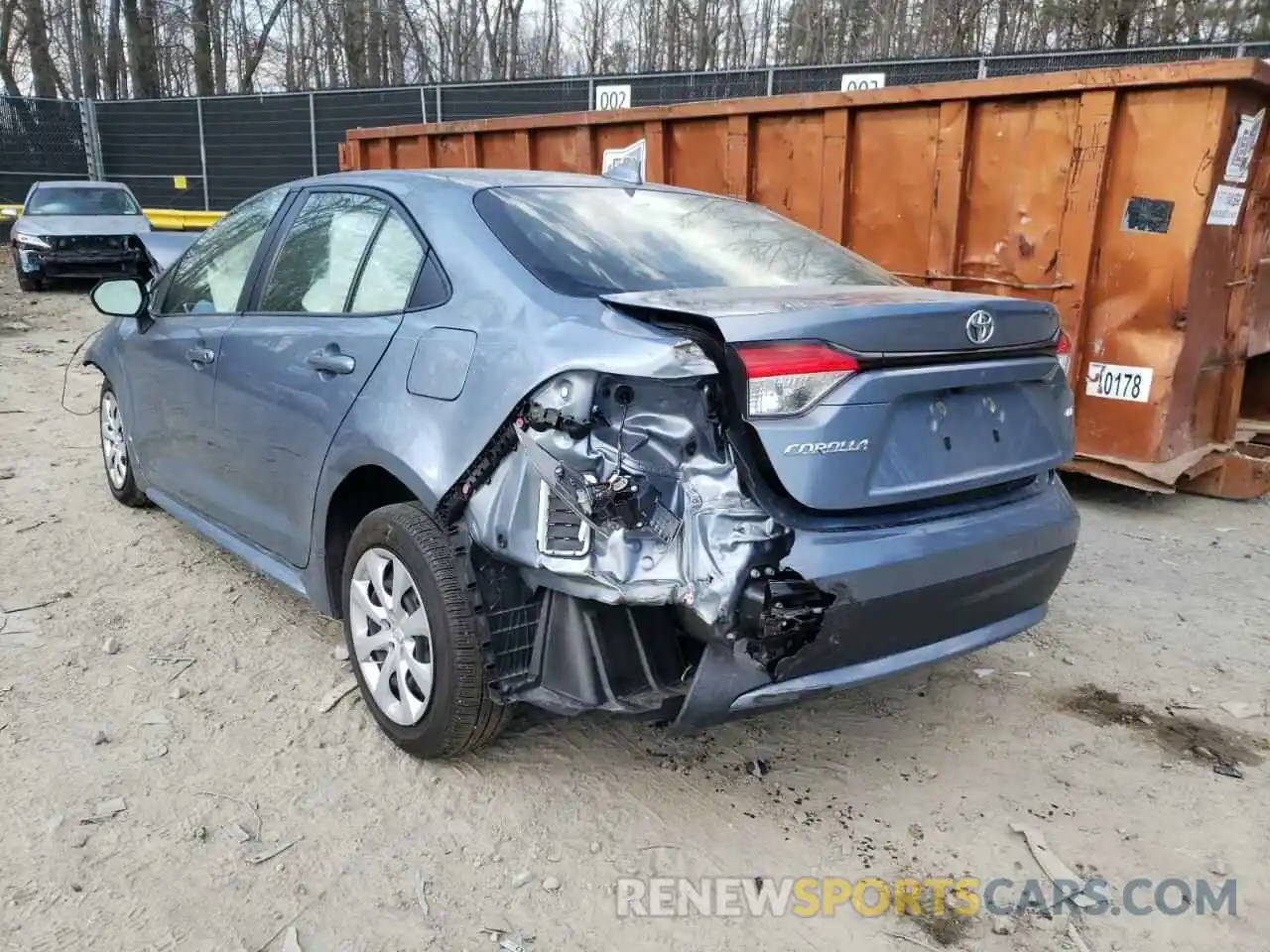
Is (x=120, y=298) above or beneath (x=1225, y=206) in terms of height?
beneath

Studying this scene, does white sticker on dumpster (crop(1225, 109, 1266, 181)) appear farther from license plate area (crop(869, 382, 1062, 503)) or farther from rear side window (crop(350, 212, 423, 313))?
rear side window (crop(350, 212, 423, 313))

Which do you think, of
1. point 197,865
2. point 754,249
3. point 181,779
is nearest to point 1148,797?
point 754,249

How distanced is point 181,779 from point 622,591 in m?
1.54

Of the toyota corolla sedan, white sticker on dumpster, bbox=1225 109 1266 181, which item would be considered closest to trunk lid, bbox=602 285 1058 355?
white sticker on dumpster, bbox=1225 109 1266 181

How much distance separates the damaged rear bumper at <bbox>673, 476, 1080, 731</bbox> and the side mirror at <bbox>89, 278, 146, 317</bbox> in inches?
133

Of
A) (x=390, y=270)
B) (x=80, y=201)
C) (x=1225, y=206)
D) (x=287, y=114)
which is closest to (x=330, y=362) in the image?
(x=390, y=270)

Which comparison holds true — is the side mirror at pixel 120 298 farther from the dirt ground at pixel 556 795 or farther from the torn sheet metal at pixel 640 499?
the torn sheet metal at pixel 640 499

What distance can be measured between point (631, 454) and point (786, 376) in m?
0.41

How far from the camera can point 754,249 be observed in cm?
329

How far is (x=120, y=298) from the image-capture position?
449cm

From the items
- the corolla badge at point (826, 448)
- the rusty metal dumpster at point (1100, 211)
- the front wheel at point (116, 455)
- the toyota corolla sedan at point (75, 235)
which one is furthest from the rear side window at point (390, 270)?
the toyota corolla sedan at point (75, 235)

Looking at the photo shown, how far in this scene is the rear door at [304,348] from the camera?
3141 mm

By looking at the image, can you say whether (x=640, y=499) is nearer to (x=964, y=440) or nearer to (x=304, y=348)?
(x=964, y=440)

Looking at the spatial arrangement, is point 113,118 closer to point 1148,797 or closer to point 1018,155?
point 1018,155
